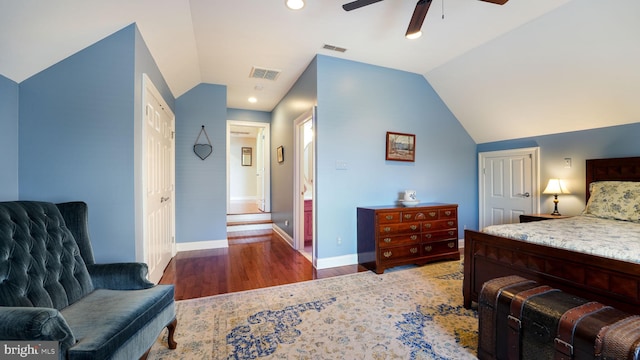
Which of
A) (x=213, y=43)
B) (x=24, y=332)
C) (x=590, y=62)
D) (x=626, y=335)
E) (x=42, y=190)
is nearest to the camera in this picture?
(x=24, y=332)

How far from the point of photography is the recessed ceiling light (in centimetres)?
225

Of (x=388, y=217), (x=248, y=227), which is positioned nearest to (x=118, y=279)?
(x=388, y=217)

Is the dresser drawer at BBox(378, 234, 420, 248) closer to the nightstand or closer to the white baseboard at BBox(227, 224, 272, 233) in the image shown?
the nightstand

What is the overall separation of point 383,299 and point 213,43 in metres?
3.26

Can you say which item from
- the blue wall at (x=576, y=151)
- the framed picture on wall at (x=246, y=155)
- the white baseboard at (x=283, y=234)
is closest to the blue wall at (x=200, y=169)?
the white baseboard at (x=283, y=234)

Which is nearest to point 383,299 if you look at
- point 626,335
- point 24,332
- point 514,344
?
point 514,344

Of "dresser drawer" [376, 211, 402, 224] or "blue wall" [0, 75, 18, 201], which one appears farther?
"dresser drawer" [376, 211, 402, 224]

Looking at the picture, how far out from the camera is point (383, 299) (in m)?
2.42

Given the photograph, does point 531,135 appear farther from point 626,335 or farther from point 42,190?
point 42,190

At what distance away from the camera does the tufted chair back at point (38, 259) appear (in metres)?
1.26

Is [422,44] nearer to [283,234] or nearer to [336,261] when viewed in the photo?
[336,261]

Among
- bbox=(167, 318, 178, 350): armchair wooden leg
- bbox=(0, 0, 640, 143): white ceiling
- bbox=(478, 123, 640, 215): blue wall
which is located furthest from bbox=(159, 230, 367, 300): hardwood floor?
bbox=(478, 123, 640, 215): blue wall

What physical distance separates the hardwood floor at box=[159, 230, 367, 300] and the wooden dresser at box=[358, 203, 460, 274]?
338 millimetres

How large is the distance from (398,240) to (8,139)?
11.4 ft
